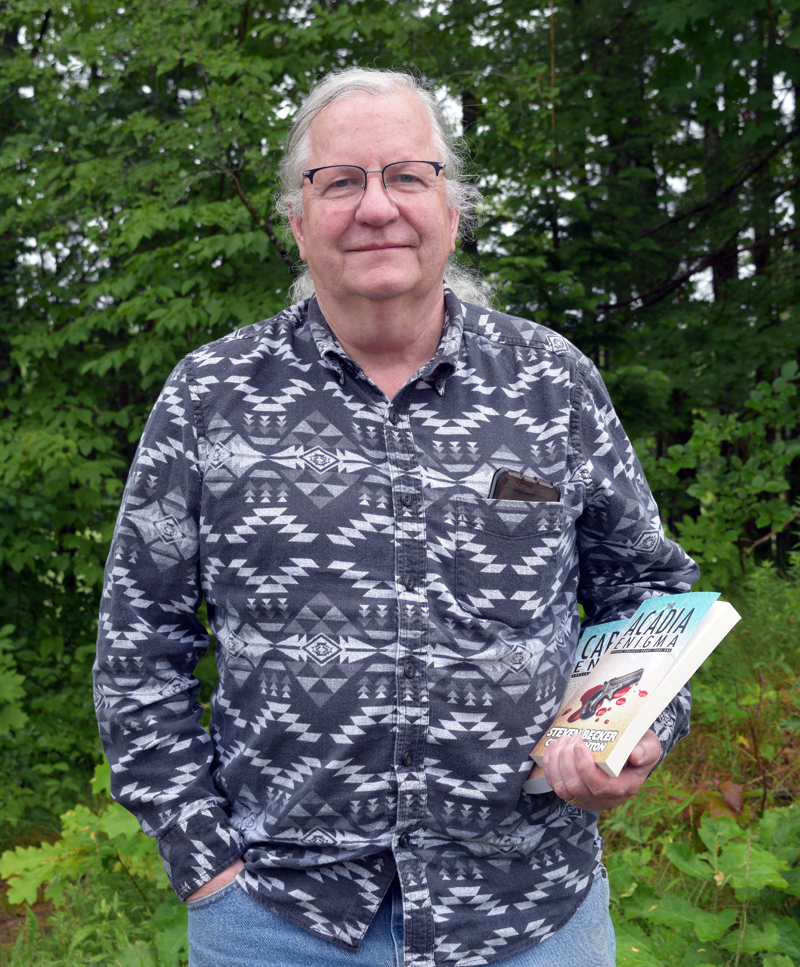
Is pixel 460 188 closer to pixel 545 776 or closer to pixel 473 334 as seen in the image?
→ pixel 473 334

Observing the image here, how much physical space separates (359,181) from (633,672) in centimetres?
95

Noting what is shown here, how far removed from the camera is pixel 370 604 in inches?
56.1

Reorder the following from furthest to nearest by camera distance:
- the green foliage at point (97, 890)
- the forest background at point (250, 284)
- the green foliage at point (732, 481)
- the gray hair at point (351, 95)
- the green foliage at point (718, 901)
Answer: the green foliage at point (732, 481)
the forest background at point (250, 284)
the green foliage at point (97, 890)
the green foliage at point (718, 901)
the gray hair at point (351, 95)

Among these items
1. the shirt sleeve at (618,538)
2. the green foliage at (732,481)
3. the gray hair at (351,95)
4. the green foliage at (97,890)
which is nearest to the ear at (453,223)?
the gray hair at (351,95)

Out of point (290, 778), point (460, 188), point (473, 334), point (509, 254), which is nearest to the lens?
point (290, 778)

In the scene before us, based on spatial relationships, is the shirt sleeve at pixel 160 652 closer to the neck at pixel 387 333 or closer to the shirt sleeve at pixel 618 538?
the neck at pixel 387 333

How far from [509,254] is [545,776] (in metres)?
3.89

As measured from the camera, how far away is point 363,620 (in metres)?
1.42

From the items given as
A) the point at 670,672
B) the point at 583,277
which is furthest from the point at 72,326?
the point at 670,672

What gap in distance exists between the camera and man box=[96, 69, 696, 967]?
1416 millimetres

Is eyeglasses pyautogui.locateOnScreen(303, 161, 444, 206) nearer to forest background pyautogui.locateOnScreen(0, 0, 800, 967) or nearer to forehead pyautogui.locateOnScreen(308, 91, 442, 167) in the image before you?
forehead pyautogui.locateOnScreen(308, 91, 442, 167)

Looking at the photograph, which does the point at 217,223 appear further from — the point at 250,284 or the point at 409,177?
the point at 409,177

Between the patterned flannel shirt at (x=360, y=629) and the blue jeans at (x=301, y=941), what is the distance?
0.11 feet

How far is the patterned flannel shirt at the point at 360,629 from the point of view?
4.65 feet
